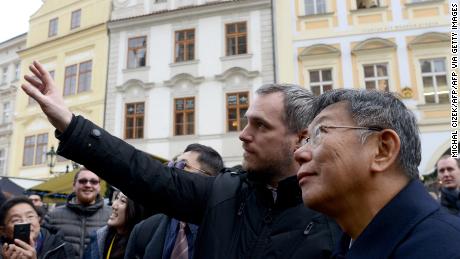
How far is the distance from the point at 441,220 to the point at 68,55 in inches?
791

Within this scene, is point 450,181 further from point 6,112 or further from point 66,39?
point 6,112

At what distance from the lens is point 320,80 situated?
1476 cm

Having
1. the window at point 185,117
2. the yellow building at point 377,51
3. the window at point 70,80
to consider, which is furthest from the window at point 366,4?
the window at point 70,80

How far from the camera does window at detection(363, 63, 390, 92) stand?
1420 centimetres

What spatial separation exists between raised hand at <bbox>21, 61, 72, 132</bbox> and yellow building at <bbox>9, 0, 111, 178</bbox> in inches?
622

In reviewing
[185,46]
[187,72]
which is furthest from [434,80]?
[185,46]

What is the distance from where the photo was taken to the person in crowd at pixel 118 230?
3316mm

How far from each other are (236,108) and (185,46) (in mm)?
3634

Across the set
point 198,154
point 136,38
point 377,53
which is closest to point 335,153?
point 198,154

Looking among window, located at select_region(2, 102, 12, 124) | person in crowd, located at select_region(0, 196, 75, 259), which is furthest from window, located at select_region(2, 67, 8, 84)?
person in crowd, located at select_region(0, 196, 75, 259)

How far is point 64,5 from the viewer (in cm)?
2038

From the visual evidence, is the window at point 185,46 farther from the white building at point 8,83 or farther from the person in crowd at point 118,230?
the person in crowd at point 118,230

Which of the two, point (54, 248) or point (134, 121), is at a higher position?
point (134, 121)

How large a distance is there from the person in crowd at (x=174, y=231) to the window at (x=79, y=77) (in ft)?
52.7
